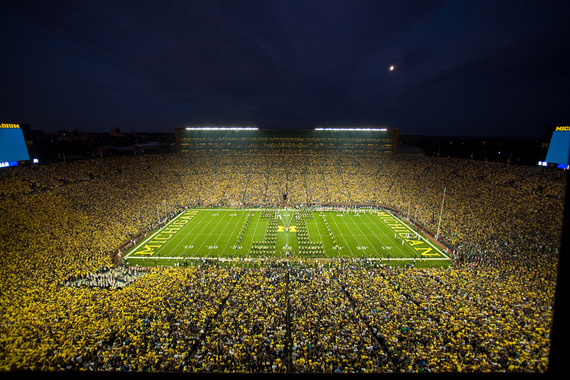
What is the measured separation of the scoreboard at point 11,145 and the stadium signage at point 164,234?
66.1 ft

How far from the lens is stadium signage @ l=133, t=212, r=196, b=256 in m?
26.3

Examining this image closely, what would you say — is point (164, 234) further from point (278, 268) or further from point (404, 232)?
point (404, 232)

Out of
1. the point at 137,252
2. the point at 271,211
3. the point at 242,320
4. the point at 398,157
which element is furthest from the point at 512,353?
the point at 398,157

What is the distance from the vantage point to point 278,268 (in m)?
21.5

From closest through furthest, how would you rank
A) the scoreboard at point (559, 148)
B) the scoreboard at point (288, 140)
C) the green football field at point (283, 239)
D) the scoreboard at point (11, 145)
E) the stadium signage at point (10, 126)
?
the green football field at point (283, 239) → the stadium signage at point (10, 126) → the scoreboard at point (11, 145) → the scoreboard at point (559, 148) → the scoreboard at point (288, 140)

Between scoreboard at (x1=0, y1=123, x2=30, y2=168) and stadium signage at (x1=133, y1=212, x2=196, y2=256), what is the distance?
2015cm

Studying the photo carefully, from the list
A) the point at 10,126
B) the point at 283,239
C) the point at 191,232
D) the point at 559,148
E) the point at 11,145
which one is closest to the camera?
the point at 283,239

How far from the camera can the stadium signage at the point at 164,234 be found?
2626cm

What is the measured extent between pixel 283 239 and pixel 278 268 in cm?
734

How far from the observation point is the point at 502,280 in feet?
56.6

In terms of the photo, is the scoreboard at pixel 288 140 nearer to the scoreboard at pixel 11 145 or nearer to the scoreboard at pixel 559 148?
the scoreboard at pixel 559 148

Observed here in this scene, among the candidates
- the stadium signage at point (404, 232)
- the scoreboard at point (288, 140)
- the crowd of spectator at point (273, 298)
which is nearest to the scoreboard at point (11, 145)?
the crowd of spectator at point (273, 298)

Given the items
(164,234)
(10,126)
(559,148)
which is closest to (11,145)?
(10,126)

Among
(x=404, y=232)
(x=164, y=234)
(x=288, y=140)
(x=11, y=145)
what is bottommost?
(x=404, y=232)
